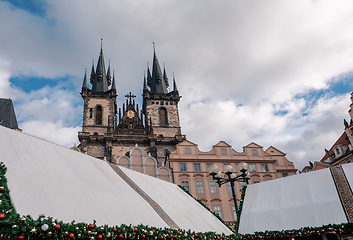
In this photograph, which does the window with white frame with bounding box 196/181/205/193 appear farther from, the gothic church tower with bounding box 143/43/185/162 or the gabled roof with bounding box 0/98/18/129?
the gabled roof with bounding box 0/98/18/129

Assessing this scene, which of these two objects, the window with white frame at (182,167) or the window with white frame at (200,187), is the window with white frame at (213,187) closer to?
the window with white frame at (200,187)

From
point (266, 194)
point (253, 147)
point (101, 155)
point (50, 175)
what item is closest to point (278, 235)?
point (266, 194)

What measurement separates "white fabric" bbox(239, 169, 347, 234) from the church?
72.4 feet

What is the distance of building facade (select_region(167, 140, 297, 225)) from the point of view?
64.4 ft

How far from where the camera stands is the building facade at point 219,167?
19614mm

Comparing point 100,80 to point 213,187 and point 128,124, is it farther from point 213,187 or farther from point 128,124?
point 213,187

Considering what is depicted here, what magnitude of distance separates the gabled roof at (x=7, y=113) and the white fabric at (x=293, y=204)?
27.0 m

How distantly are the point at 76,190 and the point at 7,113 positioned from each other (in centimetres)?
2862

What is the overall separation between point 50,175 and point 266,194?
8108 millimetres

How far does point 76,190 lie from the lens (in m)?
5.30

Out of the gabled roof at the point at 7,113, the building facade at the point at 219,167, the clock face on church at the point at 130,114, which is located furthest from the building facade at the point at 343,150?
the gabled roof at the point at 7,113

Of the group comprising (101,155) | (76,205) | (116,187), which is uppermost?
(101,155)

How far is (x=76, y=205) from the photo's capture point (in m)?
4.84

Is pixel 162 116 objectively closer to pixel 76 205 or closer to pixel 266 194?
pixel 266 194
